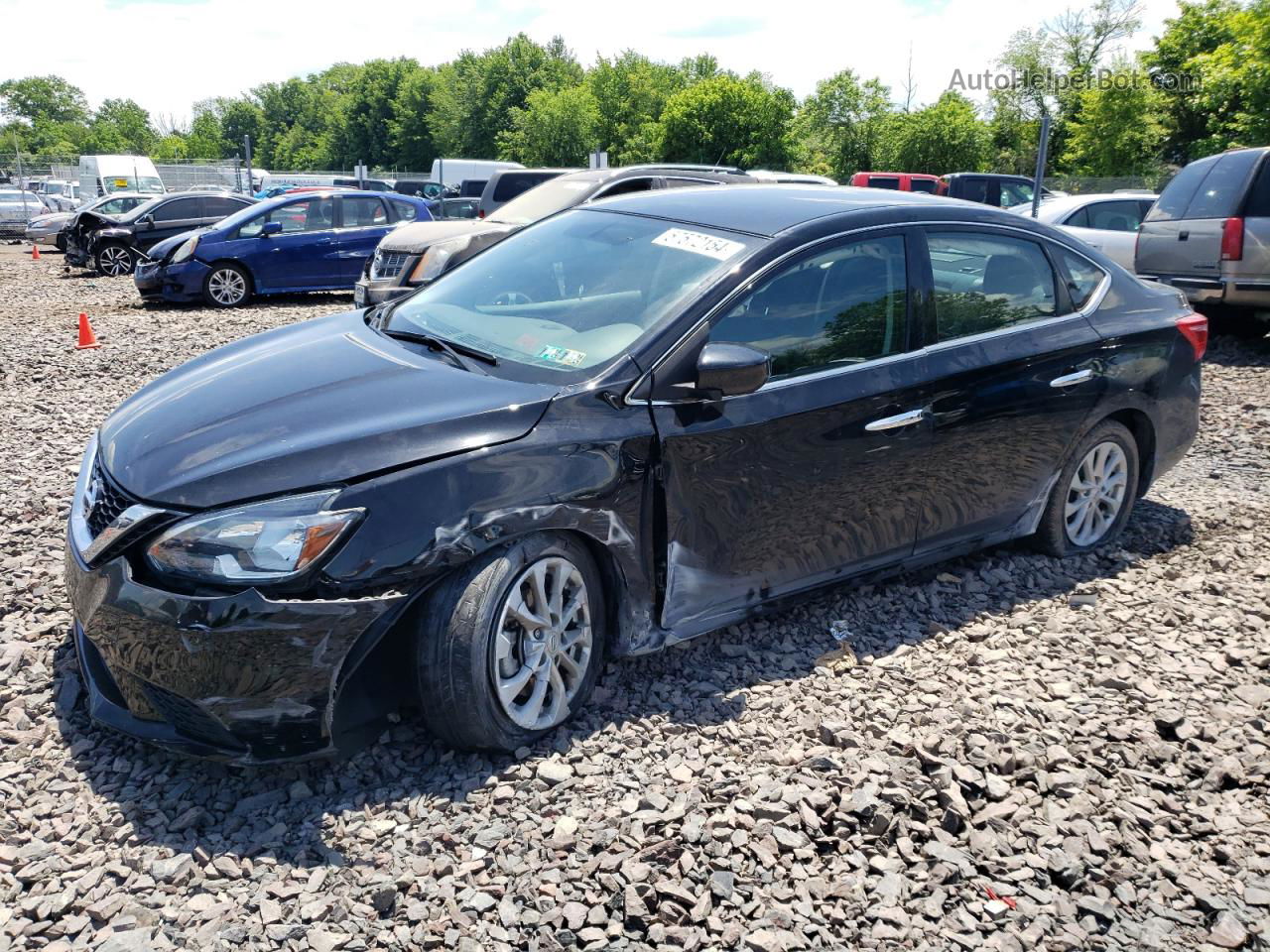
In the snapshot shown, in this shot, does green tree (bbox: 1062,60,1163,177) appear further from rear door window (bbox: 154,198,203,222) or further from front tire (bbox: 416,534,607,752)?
front tire (bbox: 416,534,607,752)

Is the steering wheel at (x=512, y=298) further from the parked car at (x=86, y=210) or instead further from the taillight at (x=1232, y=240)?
the parked car at (x=86, y=210)

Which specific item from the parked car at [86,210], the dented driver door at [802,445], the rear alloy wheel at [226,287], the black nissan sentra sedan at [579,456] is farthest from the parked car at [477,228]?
the parked car at [86,210]

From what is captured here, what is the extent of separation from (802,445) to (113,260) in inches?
731

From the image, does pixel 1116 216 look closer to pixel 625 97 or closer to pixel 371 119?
pixel 625 97

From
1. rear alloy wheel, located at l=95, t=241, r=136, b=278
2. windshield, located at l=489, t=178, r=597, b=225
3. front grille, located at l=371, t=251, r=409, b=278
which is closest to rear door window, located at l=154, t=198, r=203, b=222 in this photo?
rear alloy wheel, located at l=95, t=241, r=136, b=278

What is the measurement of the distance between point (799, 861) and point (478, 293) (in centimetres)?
248

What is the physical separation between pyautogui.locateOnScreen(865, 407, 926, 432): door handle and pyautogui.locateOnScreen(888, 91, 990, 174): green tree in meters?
45.3

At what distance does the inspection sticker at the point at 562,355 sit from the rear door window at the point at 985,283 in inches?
62.3

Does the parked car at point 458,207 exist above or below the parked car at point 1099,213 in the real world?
above

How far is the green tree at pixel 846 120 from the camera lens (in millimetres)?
50656

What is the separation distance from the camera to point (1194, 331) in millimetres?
5219

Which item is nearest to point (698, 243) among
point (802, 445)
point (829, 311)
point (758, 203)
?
point (758, 203)

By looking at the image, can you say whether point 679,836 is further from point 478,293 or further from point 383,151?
point 383,151

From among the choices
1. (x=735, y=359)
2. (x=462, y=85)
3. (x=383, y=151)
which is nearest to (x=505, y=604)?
(x=735, y=359)
